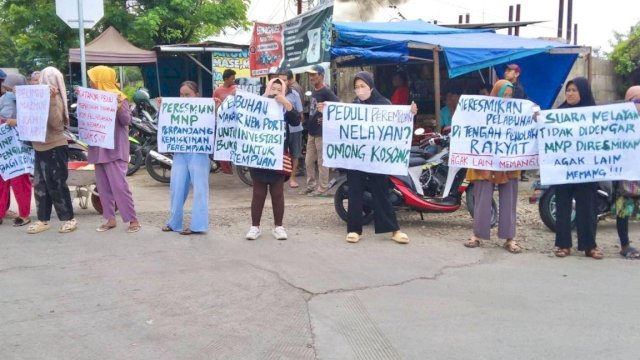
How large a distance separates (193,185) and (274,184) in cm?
90

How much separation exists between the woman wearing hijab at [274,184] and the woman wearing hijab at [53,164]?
6.72 feet

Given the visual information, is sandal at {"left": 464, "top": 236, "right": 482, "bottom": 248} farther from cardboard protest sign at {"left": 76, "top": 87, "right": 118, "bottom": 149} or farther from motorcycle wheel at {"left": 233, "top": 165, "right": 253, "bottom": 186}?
motorcycle wheel at {"left": 233, "top": 165, "right": 253, "bottom": 186}

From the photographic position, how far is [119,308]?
4348mm

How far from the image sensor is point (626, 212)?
586cm

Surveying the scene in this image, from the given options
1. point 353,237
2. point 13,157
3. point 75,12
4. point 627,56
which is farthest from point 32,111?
point 627,56

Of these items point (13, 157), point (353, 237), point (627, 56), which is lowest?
point (353, 237)

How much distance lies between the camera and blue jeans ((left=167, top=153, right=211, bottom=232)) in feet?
20.9

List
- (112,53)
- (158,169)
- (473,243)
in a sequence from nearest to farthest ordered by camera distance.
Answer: (473,243) → (158,169) → (112,53)

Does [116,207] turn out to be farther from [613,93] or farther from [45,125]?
[613,93]

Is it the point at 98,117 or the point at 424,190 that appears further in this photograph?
the point at 424,190

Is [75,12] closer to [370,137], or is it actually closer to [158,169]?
[158,169]

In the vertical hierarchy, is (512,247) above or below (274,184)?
below

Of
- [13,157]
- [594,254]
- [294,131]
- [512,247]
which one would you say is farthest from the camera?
[294,131]

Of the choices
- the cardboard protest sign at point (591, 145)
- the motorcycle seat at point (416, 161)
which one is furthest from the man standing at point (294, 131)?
the cardboard protest sign at point (591, 145)
